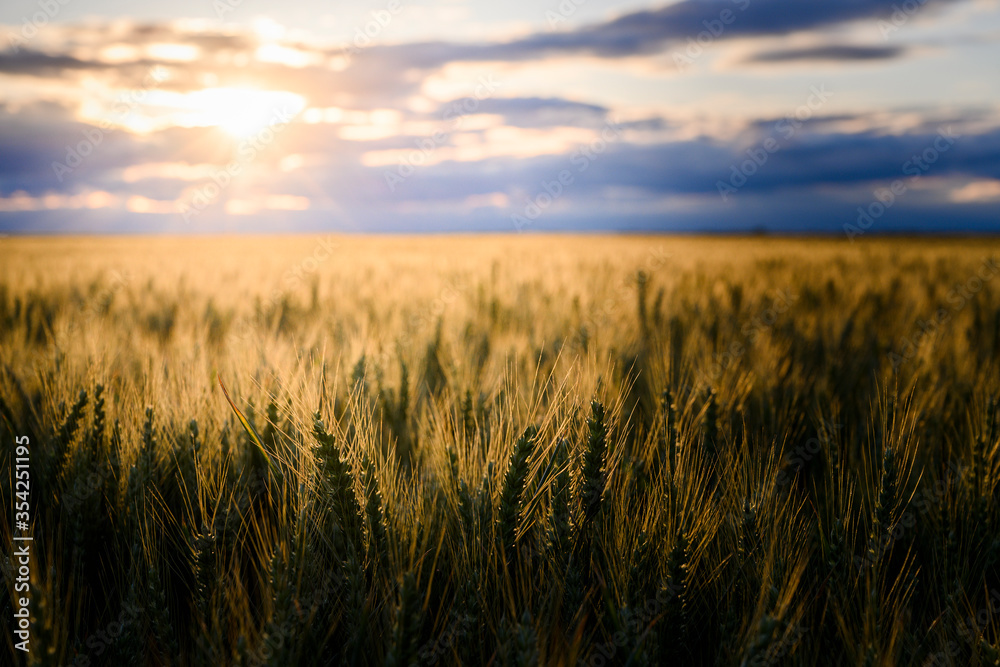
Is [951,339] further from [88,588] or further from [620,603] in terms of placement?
[88,588]

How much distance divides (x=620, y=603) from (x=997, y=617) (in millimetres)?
1266

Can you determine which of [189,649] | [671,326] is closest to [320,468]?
[189,649]

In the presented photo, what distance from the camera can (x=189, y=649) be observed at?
1.49m

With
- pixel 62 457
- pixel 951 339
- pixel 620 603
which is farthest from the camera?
pixel 951 339

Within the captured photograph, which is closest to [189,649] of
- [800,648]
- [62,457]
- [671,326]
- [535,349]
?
[62,457]

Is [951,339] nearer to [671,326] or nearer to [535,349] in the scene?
[671,326]

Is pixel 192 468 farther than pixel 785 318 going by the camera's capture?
No

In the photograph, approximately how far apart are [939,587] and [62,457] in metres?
2.85

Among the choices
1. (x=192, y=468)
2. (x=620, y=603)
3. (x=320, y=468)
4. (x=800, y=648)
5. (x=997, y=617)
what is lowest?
(x=997, y=617)

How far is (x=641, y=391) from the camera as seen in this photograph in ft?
9.97

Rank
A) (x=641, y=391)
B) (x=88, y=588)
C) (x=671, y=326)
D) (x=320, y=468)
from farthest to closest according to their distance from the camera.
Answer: (x=671, y=326) < (x=641, y=391) < (x=88, y=588) < (x=320, y=468)

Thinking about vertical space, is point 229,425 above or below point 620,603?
above

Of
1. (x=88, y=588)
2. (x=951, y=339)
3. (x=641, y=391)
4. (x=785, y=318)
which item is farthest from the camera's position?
(x=785, y=318)

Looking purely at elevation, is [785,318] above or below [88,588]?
above
